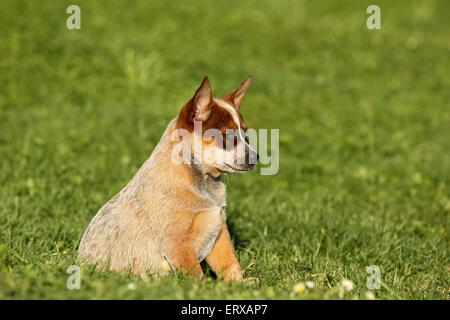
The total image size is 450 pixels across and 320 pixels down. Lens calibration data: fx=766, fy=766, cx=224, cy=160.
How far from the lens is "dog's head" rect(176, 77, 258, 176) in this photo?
16.8 ft

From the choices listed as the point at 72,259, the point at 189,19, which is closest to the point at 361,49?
the point at 189,19

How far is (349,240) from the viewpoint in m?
6.84

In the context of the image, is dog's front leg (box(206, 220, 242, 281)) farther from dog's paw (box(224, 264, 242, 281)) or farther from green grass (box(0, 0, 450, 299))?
green grass (box(0, 0, 450, 299))

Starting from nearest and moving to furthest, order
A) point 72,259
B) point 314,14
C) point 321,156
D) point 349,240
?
point 72,259 < point 349,240 < point 321,156 < point 314,14

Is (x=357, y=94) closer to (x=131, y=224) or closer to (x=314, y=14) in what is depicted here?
(x=314, y=14)

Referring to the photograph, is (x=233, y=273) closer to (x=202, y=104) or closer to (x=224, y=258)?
(x=224, y=258)

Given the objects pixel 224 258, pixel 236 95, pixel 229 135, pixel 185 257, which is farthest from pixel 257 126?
pixel 185 257

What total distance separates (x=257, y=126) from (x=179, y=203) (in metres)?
5.45

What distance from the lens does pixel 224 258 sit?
554 cm

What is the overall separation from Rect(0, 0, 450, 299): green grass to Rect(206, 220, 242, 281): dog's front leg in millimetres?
297

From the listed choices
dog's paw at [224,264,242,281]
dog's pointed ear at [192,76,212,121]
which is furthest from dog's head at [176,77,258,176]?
dog's paw at [224,264,242,281]

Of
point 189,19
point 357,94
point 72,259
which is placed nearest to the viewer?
point 72,259

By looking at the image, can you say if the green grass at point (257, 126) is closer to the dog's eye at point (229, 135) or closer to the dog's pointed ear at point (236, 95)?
the dog's eye at point (229, 135)

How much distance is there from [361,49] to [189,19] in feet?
10.4
